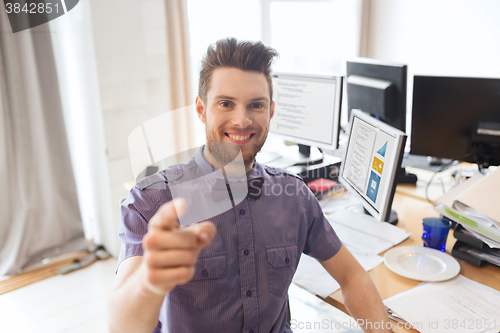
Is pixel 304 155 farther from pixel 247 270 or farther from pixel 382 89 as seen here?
pixel 247 270

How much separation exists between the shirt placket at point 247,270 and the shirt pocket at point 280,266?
0.18 feet

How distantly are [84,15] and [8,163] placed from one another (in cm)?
96

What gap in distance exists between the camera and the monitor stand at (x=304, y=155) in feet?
6.80

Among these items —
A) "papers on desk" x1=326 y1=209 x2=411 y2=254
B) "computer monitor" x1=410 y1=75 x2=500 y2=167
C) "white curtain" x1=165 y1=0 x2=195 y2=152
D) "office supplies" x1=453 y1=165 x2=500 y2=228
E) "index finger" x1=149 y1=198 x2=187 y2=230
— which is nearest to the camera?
"index finger" x1=149 y1=198 x2=187 y2=230

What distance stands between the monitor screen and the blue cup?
709 mm

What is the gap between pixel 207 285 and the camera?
100 cm

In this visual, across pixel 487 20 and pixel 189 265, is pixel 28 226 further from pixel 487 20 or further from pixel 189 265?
pixel 487 20

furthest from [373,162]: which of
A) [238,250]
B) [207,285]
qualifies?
[207,285]

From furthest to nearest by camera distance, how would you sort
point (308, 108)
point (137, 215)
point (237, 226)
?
1. point (308, 108)
2. point (237, 226)
3. point (137, 215)

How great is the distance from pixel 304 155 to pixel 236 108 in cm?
116

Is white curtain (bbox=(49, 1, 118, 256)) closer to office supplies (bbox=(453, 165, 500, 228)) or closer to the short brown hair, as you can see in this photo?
the short brown hair

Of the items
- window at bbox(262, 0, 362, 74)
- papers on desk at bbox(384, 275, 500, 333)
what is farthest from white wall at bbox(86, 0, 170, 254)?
papers on desk at bbox(384, 275, 500, 333)

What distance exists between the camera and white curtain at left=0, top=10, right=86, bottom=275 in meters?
2.12

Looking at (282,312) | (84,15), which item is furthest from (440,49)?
(282,312)
